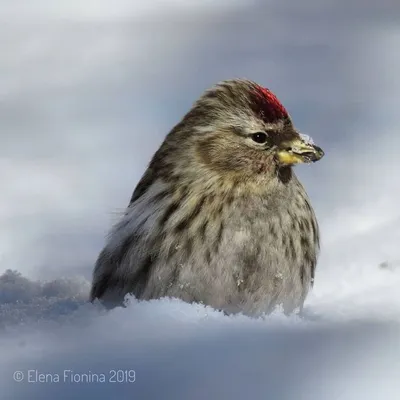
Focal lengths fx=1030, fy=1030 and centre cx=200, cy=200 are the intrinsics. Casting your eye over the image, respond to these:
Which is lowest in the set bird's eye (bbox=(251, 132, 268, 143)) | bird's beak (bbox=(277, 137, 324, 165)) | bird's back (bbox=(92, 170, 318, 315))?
bird's back (bbox=(92, 170, 318, 315))

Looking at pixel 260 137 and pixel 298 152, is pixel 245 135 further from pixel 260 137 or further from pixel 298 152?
pixel 298 152

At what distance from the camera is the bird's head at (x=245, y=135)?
2.53 m

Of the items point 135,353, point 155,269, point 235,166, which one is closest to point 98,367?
point 135,353

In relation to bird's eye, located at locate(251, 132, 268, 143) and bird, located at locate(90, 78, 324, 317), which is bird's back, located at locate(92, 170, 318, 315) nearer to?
bird, located at locate(90, 78, 324, 317)

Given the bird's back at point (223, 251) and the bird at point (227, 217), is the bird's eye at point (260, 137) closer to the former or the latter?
the bird at point (227, 217)

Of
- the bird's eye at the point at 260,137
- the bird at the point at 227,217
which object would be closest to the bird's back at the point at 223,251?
the bird at the point at 227,217

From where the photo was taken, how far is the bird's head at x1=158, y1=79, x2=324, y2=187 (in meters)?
2.53

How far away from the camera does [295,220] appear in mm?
2590

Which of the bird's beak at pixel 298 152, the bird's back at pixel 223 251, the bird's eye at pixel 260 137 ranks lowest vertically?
the bird's back at pixel 223 251

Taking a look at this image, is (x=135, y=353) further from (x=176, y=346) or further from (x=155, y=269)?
(x=155, y=269)

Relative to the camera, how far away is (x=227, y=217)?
8.25 ft

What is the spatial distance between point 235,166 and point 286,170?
0.14 m

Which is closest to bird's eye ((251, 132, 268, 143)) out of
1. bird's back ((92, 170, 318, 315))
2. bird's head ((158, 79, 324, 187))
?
bird's head ((158, 79, 324, 187))

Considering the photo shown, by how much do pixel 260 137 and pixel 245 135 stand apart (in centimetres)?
4
